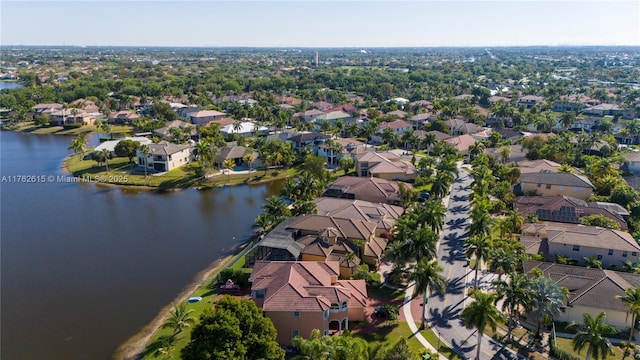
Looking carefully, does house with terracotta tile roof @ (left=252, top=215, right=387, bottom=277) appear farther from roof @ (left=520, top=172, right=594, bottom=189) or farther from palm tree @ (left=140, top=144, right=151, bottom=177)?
palm tree @ (left=140, top=144, right=151, bottom=177)

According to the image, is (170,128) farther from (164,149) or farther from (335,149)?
(335,149)

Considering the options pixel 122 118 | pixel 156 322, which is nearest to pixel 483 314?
pixel 156 322

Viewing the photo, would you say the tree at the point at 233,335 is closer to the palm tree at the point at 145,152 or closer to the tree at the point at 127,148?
the palm tree at the point at 145,152

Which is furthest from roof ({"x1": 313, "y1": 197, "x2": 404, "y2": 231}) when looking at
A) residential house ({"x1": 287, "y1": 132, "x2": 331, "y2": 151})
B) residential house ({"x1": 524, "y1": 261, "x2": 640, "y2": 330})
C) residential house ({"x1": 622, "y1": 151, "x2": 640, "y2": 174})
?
residential house ({"x1": 622, "y1": 151, "x2": 640, "y2": 174})

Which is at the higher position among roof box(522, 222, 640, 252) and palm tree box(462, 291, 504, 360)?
palm tree box(462, 291, 504, 360)

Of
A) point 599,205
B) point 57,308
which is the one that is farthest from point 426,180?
point 57,308

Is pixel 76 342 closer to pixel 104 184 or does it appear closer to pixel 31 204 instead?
pixel 31 204

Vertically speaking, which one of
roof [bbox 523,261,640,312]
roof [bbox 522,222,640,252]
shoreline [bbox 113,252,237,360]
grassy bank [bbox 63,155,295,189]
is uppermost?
roof [bbox 522,222,640,252]

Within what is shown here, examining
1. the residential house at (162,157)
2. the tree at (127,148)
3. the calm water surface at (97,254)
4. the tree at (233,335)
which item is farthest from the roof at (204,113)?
the tree at (233,335)
